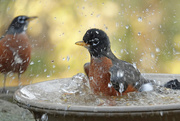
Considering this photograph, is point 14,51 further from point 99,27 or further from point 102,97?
point 99,27

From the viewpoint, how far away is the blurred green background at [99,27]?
4383 mm

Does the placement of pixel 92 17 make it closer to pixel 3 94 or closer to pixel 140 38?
pixel 140 38

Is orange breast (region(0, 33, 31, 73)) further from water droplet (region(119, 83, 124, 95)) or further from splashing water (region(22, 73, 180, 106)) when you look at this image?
water droplet (region(119, 83, 124, 95))

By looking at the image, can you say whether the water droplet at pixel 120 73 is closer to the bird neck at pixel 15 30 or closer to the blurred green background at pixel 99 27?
the bird neck at pixel 15 30

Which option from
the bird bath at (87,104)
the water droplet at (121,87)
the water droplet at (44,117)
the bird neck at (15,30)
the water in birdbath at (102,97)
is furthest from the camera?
the bird neck at (15,30)

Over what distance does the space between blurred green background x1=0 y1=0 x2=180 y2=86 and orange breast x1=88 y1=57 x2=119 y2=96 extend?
8.21 feet

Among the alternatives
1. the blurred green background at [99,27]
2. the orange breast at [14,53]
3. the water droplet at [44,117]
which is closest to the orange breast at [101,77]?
the water droplet at [44,117]

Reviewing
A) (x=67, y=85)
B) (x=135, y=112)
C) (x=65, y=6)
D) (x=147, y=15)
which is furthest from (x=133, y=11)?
(x=135, y=112)

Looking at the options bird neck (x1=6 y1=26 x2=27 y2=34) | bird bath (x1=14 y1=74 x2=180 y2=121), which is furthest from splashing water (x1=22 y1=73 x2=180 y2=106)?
bird neck (x1=6 y1=26 x2=27 y2=34)

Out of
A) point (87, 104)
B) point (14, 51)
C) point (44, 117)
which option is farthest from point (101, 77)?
point (14, 51)

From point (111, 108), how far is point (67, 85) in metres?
0.78

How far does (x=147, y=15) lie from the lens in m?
5.17

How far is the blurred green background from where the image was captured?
14.4ft

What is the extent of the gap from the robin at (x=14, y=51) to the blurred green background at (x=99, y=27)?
2.69ft
